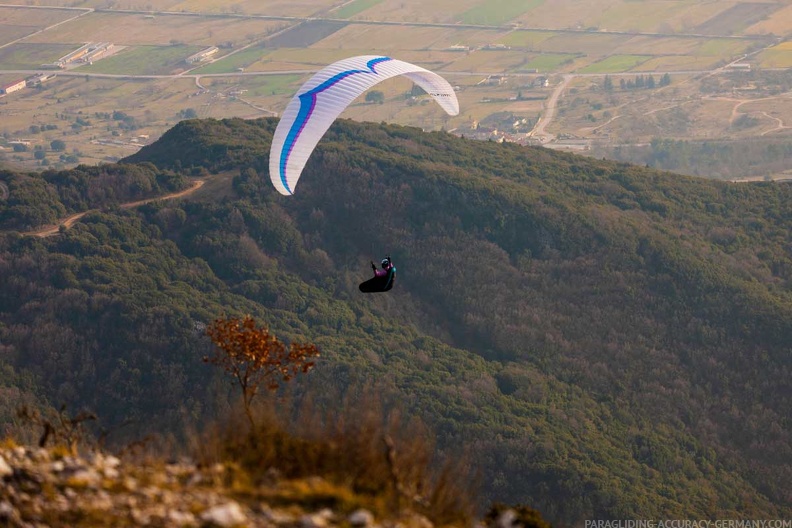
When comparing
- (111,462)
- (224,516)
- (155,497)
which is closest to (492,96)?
(111,462)

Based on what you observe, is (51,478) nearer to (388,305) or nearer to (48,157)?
(388,305)

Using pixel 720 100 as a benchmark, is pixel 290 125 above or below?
above

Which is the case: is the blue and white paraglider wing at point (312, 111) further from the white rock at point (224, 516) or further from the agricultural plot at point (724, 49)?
the agricultural plot at point (724, 49)

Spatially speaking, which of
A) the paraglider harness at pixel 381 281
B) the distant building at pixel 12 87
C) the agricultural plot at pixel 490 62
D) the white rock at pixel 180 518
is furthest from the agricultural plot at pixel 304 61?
the white rock at pixel 180 518

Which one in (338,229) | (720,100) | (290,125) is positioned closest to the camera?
(290,125)

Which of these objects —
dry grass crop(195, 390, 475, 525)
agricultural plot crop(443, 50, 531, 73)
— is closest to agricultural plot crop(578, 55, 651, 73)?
agricultural plot crop(443, 50, 531, 73)

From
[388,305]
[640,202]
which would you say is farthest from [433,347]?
[640,202]

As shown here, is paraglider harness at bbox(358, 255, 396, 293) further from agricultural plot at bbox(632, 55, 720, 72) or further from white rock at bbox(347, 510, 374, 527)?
agricultural plot at bbox(632, 55, 720, 72)
